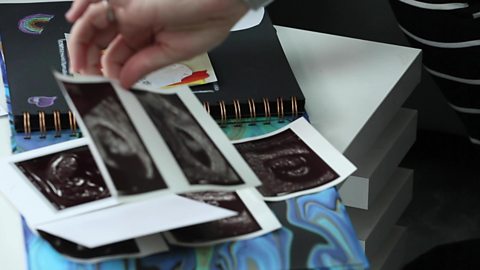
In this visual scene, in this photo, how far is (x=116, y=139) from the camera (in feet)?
2.48

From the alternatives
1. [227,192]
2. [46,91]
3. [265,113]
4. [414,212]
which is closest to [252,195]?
[227,192]

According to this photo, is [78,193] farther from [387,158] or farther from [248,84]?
[387,158]

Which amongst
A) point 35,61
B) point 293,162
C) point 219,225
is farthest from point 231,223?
point 35,61

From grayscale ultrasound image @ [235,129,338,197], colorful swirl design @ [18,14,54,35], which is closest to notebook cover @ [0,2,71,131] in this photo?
colorful swirl design @ [18,14,54,35]

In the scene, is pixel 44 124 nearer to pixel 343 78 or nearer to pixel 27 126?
pixel 27 126

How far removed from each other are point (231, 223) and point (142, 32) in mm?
199

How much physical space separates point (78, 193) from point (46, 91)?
186 millimetres

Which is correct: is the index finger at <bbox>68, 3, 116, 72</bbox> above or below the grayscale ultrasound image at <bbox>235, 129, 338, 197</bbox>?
above

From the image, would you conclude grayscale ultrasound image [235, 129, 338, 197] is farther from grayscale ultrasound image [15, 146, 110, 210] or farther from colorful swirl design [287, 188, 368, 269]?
grayscale ultrasound image [15, 146, 110, 210]

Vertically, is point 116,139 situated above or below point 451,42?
above

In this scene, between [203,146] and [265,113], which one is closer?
[203,146]

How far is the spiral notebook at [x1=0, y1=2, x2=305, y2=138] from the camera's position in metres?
0.92

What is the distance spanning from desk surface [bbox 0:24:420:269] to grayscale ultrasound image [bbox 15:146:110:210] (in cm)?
8

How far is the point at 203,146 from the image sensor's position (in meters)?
0.79
